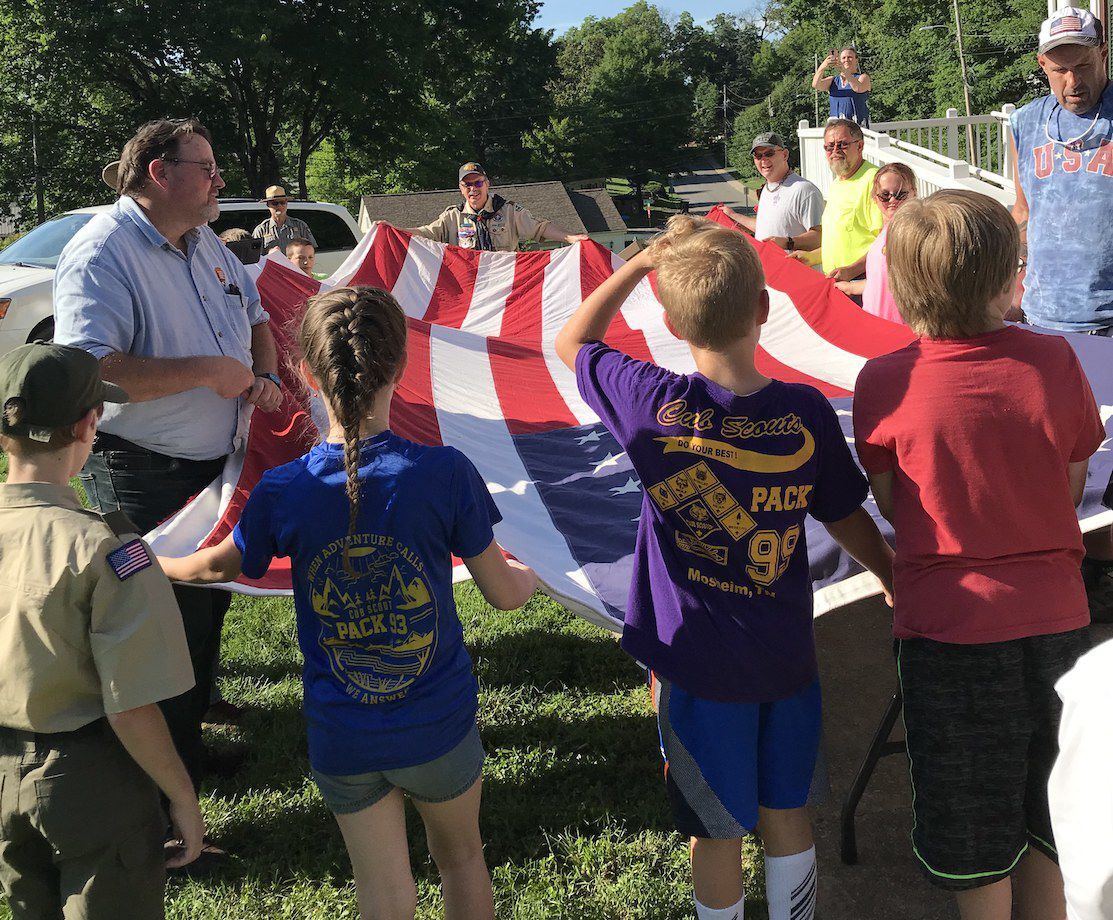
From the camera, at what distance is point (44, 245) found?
7797mm

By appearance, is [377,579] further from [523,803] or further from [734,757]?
[523,803]

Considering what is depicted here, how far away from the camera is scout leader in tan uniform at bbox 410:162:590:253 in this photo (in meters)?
5.59

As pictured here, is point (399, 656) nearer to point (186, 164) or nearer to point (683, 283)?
point (683, 283)

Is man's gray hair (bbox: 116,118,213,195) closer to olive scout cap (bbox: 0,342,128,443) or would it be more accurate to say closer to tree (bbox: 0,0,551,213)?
A: olive scout cap (bbox: 0,342,128,443)

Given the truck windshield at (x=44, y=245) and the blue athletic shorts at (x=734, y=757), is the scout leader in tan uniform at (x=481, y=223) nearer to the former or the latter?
the truck windshield at (x=44, y=245)

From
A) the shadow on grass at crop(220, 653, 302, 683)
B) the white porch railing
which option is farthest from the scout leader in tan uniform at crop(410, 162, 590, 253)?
the shadow on grass at crop(220, 653, 302, 683)

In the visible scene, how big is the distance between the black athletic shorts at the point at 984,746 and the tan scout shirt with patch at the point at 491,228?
14.4 ft

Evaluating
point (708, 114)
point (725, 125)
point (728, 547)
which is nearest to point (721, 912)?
point (728, 547)

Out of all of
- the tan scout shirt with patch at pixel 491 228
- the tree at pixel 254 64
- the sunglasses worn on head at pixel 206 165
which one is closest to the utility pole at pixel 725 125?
the tree at pixel 254 64

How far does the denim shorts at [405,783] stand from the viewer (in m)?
1.59

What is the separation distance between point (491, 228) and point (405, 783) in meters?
4.43

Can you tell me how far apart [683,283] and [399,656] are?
0.75 metres

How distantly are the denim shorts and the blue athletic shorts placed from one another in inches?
14.6

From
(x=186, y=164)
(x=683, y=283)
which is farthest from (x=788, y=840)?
(x=186, y=164)
